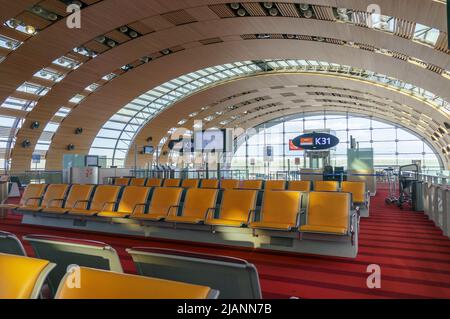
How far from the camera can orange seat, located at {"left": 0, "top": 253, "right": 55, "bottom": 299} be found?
164cm

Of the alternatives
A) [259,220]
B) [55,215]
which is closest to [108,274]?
[259,220]

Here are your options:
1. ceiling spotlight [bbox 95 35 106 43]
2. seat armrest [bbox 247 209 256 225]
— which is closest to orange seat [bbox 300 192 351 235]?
seat armrest [bbox 247 209 256 225]

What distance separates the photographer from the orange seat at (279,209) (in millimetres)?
4996

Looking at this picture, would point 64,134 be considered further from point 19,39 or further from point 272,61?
point 272,61

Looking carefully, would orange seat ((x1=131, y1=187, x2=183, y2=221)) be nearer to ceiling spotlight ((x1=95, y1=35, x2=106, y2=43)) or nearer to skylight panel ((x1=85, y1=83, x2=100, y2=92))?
ceiling spotlight ((x1=95, y1=35, x2=106, y2=43))

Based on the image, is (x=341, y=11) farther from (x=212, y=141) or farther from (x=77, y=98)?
(x=77, y=98)

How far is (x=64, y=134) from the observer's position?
2516 centimetres

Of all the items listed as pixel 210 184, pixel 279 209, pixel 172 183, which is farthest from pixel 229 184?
pixel 279 209

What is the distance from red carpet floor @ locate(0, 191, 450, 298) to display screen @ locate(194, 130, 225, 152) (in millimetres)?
4102

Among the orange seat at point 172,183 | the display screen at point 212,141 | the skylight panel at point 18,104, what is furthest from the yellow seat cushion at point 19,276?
the skylight panel at point 18,104

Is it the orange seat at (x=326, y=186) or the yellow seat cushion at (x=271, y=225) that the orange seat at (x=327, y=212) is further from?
the orange seat at (x=326, y=186)

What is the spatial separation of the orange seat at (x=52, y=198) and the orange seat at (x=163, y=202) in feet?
7.39

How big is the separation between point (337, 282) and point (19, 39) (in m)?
17.2

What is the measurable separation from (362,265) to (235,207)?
203 cm
